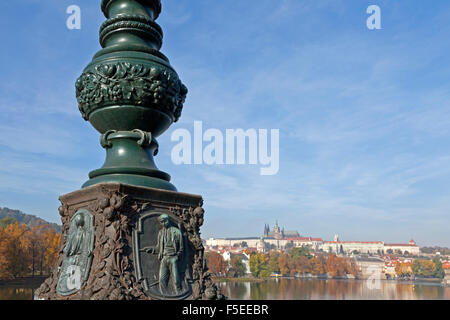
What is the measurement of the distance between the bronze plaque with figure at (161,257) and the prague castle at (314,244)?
159 meters

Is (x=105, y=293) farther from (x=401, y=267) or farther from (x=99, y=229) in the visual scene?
(x=401, y=267)

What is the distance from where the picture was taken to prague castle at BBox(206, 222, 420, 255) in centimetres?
16638

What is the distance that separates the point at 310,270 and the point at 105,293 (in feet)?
335

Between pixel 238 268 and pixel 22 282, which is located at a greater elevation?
pixel 22 282

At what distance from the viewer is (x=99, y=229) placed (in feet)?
12.8

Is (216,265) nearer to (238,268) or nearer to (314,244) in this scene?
(238,268)

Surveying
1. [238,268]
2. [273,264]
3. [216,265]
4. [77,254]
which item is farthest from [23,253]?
[273,264]

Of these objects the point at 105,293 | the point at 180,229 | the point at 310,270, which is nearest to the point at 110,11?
the point at 180,229

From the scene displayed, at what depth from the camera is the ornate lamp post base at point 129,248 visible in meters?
3.73

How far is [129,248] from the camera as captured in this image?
152 inches

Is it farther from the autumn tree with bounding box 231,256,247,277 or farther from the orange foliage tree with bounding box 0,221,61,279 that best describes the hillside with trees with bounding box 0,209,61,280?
A: the autumn tree with bounding box 231,256,247,277

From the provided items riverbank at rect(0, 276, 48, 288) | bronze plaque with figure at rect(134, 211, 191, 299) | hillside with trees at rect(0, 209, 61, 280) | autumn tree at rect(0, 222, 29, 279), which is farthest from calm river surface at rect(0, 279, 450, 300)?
bronze plaque with figure at rect(134, 211, 191, 299)

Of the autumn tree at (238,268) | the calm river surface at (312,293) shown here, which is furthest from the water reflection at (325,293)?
the autumn tree at (238,268)

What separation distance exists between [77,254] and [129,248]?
57cm
